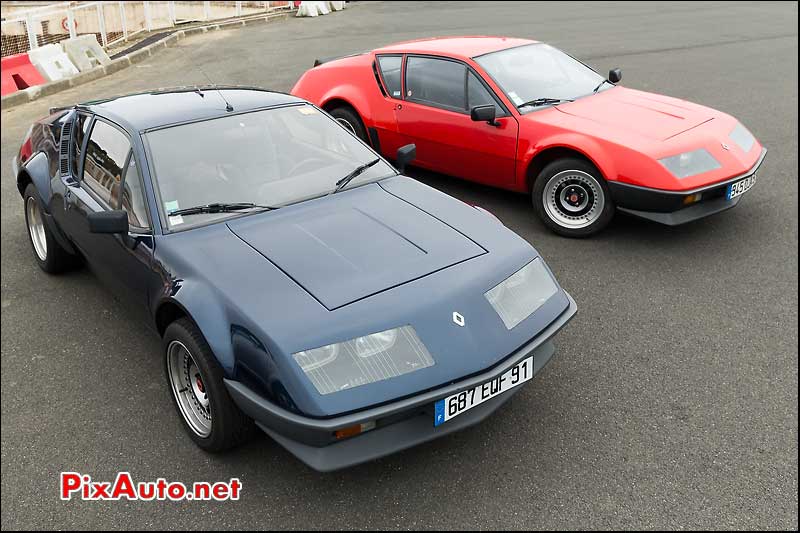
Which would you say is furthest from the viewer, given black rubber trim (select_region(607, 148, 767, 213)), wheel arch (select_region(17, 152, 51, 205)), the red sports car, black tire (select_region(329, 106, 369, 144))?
black tire (select_region(329, 106, 369, 144))

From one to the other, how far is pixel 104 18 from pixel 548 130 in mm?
12456

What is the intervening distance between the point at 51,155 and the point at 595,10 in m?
20.1

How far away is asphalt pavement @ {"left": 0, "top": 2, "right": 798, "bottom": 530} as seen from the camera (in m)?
2.81

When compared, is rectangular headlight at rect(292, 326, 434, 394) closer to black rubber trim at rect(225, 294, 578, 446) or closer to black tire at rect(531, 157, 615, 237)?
black rubber trim at rect(225, 294, 578, 446)

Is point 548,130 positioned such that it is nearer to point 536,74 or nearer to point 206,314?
point 536,74

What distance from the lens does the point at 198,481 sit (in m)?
2.99

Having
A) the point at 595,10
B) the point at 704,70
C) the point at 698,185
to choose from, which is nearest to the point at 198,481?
the point at 698,185

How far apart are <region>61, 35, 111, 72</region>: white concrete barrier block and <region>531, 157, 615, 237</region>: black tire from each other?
402 inches

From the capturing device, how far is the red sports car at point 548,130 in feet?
16.7

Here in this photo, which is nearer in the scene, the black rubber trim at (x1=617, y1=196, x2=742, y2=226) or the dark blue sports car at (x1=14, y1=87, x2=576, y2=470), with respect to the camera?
the dark blue sports car at (x1=14, y1=87, x2=576, y2=470)

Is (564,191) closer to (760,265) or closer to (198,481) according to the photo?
(760,265)

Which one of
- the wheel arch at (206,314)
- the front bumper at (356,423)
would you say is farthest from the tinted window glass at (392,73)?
the front bumper at (356,423)

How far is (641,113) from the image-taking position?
567 centimetres
